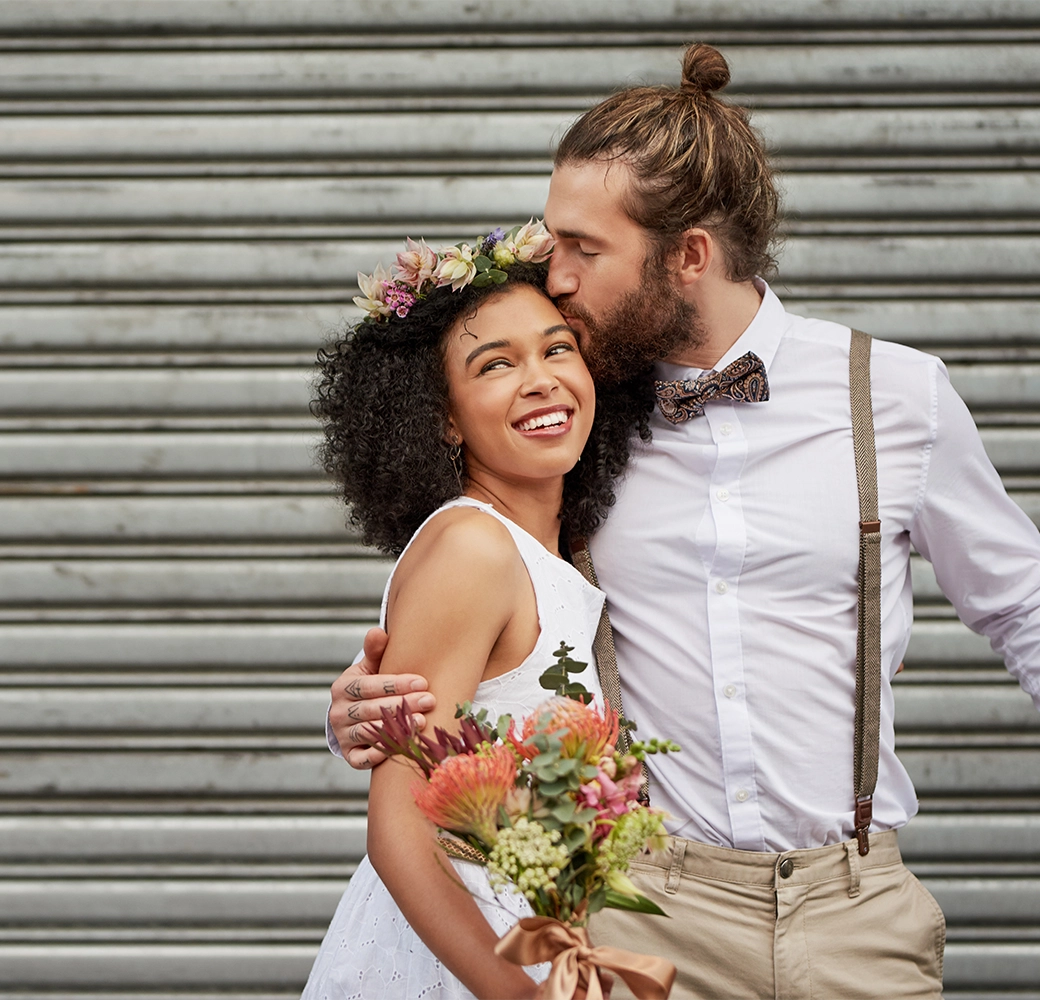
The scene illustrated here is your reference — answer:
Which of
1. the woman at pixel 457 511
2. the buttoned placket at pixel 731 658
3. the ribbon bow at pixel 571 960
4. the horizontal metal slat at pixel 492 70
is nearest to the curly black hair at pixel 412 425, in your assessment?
the woman at pixel 457 511

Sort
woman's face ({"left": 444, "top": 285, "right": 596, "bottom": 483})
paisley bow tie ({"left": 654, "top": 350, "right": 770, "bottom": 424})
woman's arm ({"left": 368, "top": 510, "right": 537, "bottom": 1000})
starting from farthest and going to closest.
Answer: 1. paisley bow tie ({"left": 654, "top": 350, "right": 770, "bottom": 424})
2. woman's face ({"left": 444, "top": 285, "right": 596, "bottom": 483})
3. woman's arm ({"left": 368, "top": 510, "right": 537, "bottom": 1000})

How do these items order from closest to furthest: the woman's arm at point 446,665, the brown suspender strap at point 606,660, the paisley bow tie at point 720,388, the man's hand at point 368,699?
the woman's arm at point 446,665 → the man's hand at point 368,699 → the brown suspender strap at point 606,660 → the paisley bow tie at point 720,388

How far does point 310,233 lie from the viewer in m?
3.55

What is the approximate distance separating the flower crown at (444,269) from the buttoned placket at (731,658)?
603 millimetres

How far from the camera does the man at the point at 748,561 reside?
7.00 feet

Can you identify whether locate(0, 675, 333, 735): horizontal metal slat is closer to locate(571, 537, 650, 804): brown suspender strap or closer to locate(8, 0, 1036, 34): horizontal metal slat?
locate(571, 537, 650, 804): brown suspender strap

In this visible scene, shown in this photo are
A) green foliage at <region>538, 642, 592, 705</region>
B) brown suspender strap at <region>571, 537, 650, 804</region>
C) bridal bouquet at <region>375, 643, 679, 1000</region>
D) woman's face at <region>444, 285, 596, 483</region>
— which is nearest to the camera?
bridal bouquet at <region>375, 643, 679, 1000</region>

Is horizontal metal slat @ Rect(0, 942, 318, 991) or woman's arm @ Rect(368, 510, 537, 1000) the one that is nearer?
woman's arm @ Rect(368, 510, 537, 1000)

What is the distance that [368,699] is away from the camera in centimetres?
187

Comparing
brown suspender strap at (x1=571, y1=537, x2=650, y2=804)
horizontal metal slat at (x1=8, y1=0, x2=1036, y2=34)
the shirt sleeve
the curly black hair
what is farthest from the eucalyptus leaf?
horizontal metal slat at (x1=8, y1=0, x2=1036, y2=34)

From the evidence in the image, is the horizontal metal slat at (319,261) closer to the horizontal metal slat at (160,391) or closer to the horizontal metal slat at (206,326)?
the horizontal metal slat at (206,326)

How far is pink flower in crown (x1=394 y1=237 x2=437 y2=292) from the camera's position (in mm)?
2178

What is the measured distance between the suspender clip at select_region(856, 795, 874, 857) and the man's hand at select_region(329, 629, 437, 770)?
974 mm

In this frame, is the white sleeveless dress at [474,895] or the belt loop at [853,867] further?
the belt loop at [853,867]
